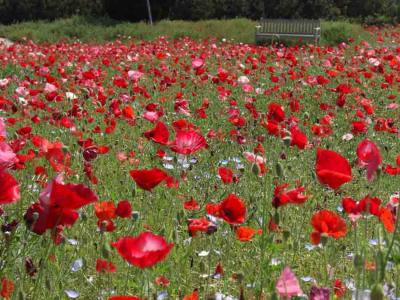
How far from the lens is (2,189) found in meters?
1.41

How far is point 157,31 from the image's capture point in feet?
54.3

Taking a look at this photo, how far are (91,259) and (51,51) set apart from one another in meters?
7.56

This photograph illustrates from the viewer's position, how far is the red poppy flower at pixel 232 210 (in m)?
1.75

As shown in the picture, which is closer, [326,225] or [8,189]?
[8,189]

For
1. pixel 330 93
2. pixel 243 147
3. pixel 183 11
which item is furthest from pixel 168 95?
pixel 183 11

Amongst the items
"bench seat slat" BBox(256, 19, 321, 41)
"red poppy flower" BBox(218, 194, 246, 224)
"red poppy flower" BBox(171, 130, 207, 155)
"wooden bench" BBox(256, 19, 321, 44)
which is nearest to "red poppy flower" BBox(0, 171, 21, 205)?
"red poppy flower" BBox(218, 194, 246, 224)

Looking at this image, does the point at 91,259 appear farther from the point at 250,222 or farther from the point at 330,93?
the point at 330,93

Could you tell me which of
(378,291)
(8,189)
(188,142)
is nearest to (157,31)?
(188,142)

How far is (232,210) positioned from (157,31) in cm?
1510

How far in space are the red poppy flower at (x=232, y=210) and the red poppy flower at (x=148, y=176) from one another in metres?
0.17

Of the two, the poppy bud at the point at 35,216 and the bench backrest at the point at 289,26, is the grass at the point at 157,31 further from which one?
the poppy bud at the point at 35,216

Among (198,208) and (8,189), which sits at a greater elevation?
(8,189)

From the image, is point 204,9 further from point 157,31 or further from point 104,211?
point 104,211

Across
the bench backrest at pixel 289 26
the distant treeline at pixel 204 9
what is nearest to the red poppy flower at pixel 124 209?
the bench backrest at pixel 289 26
